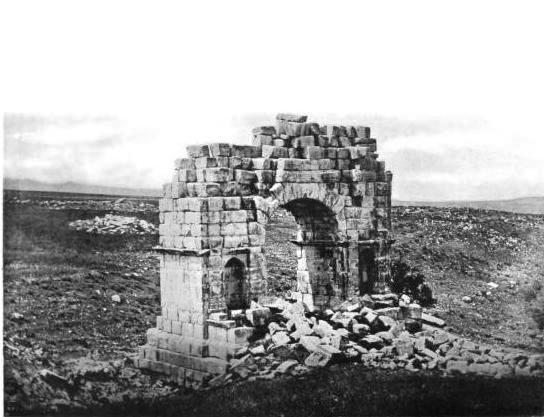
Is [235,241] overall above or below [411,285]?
above

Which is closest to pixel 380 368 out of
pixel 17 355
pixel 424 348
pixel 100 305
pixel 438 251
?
pixel 424 348

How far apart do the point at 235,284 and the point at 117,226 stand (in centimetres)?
1012

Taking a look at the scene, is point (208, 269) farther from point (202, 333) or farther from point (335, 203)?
point (335, 203)

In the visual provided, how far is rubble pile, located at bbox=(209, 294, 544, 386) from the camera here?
1392cm

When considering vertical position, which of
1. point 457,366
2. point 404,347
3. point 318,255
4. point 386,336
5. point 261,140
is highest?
point 261,140

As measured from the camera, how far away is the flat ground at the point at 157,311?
13.2m

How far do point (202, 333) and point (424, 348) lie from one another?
14.3 feet

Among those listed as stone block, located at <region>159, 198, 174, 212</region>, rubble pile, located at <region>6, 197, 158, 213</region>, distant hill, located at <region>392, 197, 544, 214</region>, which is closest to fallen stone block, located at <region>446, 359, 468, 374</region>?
stone block, located at <region>159, 198, 174, 212</region>

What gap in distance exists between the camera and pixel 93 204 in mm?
22281

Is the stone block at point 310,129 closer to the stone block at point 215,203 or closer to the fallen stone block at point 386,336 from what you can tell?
the stone block at point 215,203

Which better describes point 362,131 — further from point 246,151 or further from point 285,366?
point 285,366

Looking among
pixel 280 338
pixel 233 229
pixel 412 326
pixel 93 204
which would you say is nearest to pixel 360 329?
pixel 412 326

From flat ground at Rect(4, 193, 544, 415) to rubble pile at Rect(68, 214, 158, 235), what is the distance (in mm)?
251

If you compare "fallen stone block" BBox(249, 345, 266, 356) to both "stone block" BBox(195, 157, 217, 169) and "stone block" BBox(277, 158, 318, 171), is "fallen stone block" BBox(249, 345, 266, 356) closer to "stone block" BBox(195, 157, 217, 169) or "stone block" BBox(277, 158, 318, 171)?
"stone block" BBox(195, 157, 217, 169)
